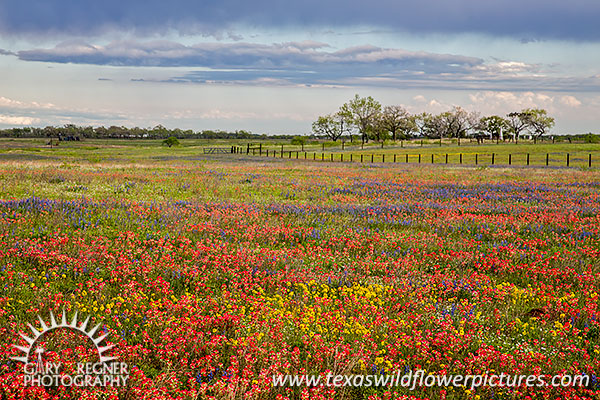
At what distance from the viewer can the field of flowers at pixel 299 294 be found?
4562 millimetres

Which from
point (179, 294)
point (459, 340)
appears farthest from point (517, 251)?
point (179, 294)

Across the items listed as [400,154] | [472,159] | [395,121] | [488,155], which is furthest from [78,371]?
[395,121]

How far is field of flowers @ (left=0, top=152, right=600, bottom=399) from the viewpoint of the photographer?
4.56 meters

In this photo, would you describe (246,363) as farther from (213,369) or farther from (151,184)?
(151,184)

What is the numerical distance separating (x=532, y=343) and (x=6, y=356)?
605 centimetres

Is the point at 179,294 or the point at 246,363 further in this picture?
the point at 179,294

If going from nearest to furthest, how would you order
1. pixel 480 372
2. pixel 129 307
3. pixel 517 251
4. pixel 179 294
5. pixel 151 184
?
pixel 480 372 → pixel 129 307 → pixel 179 294 → pixel 517 251 → pixel 151 184

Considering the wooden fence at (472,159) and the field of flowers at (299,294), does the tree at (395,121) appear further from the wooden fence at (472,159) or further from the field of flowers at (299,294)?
the field of flowers at (299,294)

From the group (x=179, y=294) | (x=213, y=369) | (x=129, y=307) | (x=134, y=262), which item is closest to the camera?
(x=213, y=369)

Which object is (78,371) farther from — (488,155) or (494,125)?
(494,125)

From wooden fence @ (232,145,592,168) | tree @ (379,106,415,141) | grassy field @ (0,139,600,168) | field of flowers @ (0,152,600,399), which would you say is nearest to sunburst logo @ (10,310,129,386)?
field of flowers @ (0,152,600,399)

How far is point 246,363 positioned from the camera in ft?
15.1

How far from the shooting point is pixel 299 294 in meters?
6.81

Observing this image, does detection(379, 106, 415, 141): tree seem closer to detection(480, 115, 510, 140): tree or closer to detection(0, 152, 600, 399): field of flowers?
detection(480, 115, 510, 140): tree
